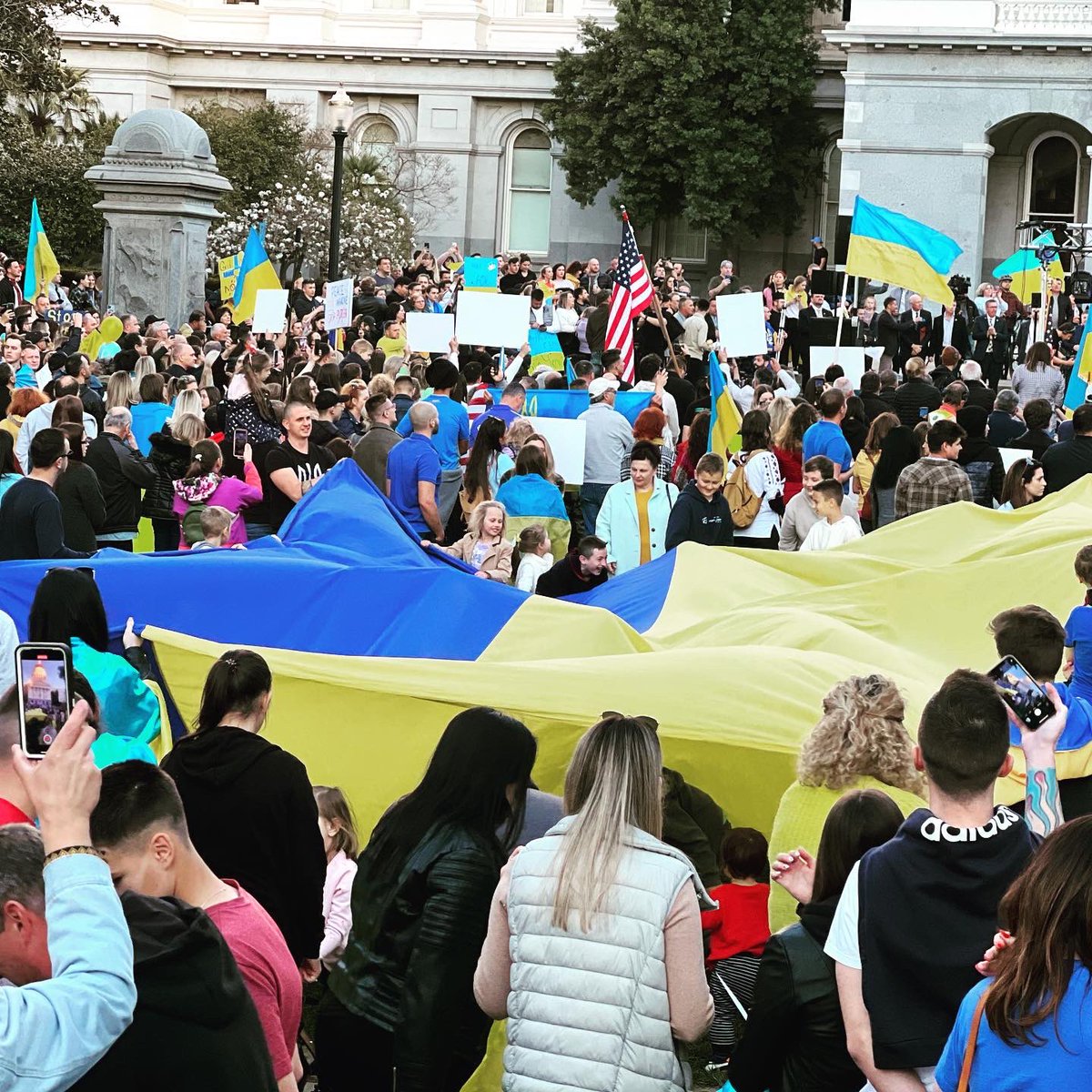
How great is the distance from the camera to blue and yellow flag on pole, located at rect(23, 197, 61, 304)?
21.5 metres

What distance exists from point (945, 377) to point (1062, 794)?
1129cm

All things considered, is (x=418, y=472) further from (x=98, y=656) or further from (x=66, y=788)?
(x=66, y=788)

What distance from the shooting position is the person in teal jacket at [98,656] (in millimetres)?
6438

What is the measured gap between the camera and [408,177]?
143 feet

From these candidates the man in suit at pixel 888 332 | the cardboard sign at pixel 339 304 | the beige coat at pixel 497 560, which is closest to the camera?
the beige coat at pixel 497 560

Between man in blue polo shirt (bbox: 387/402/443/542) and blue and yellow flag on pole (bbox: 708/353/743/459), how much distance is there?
241 cm

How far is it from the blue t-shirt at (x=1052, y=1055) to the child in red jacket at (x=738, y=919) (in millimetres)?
2868

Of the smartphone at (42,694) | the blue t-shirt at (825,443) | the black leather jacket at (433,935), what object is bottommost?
the black leather jacket at (433,935)

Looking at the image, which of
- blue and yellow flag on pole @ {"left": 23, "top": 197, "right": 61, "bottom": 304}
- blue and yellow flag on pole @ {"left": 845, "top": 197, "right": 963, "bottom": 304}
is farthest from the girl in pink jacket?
blue and yellow flag on pole @ {"left": 23, "top": 197, "right": 61, "bottom": 304}

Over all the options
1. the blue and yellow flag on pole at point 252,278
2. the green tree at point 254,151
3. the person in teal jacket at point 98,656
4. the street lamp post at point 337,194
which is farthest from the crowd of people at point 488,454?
the green tree at point 254,151

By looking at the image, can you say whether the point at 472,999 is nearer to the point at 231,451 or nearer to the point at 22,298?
the point at 231,451

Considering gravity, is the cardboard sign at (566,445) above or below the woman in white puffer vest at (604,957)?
above

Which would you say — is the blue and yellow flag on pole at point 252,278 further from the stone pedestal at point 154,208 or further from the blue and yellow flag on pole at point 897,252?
the blue and yellow flag on pole at point 897,252

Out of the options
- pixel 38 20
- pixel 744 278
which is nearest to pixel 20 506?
pixel 38 20
